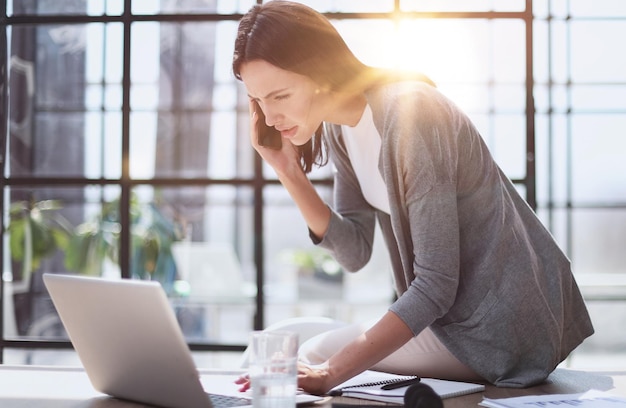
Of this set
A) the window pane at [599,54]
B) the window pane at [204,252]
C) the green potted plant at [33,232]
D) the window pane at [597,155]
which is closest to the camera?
the green potted plant at [33,232]

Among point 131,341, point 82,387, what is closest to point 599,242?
point 82,387

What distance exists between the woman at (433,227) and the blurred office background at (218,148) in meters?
0.49

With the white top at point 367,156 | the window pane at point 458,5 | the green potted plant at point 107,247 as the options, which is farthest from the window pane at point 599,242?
the white top at point 367,156

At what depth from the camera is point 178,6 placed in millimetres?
3068

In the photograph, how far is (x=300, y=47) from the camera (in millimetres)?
1565

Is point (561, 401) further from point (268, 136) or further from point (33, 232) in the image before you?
point (33, 232)

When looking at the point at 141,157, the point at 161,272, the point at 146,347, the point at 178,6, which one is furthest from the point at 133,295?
the point at 141,157

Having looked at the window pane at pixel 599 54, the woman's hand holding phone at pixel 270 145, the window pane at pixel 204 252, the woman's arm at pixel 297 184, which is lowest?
the window pane at pixel 204 252

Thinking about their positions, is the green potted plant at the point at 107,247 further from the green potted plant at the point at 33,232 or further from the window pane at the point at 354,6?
the window pane at the point at 354,6

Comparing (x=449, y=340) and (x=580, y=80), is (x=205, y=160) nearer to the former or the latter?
(x=580, y=80)

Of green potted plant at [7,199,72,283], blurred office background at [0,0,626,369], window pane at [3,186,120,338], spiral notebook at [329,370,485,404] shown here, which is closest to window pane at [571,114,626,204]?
blurred office background at [0,0,626,369]

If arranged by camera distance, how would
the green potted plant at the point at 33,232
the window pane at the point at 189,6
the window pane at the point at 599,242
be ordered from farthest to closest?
1. the window pane at the point at 599,242
2. the green potted plant at the point at 33,232
3. the window pane at the point at 189,6

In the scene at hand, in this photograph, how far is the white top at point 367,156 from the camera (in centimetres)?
172

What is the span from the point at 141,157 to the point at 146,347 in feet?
20.8
